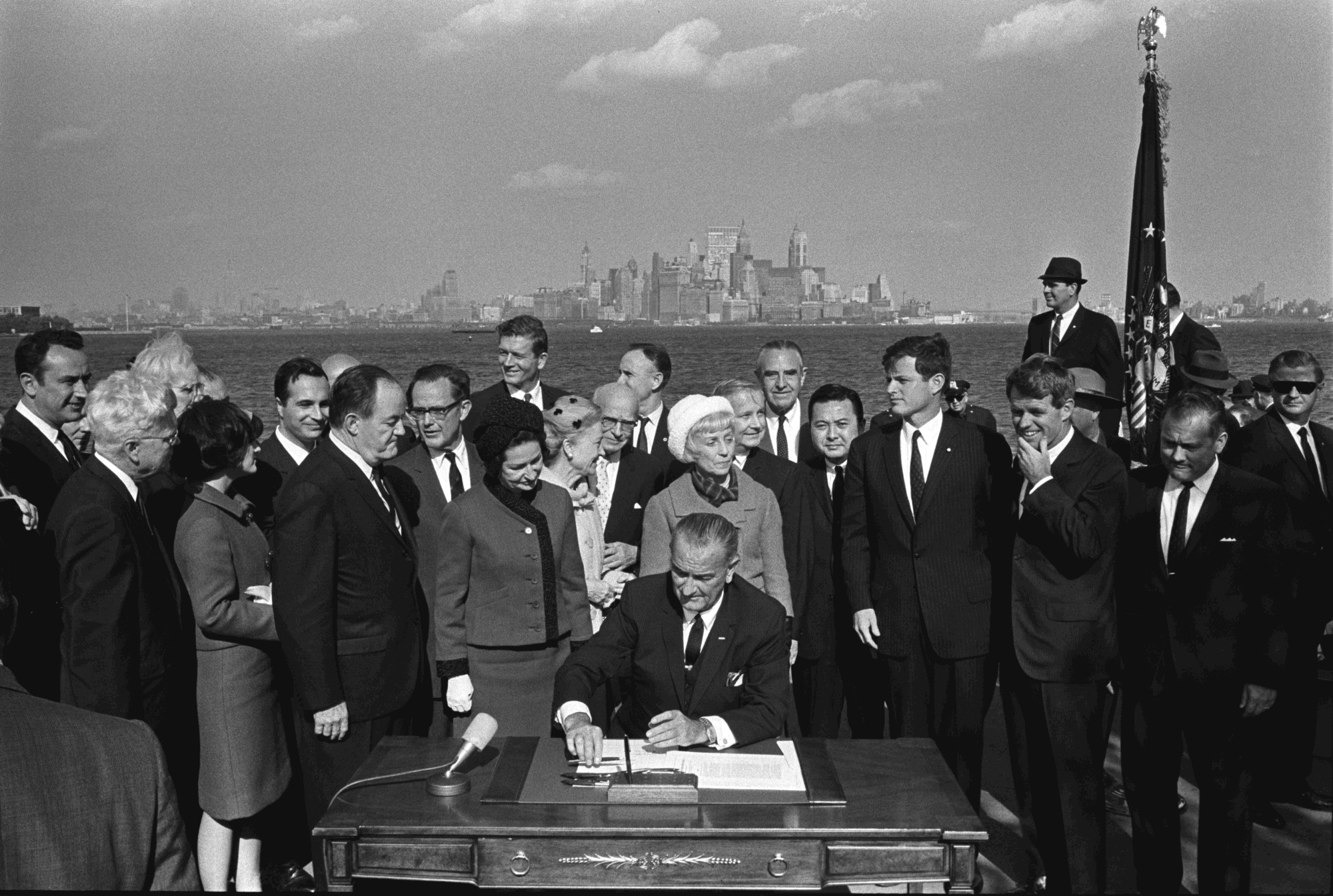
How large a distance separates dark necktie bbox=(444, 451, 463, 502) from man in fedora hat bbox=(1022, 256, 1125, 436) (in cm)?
351

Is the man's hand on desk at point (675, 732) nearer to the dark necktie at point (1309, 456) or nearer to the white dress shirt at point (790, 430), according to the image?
the white dress shirt at point (790, 430)

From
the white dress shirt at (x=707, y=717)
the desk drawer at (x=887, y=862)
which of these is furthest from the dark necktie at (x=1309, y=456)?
the desk drawer at (x=887, y=862)

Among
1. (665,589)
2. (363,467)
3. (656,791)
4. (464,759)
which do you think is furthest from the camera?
(363,467)

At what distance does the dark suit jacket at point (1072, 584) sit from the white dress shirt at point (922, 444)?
0.50m

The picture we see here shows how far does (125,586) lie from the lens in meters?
3.61

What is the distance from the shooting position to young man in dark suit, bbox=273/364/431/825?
378 centimetres

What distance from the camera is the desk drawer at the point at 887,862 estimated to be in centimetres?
282

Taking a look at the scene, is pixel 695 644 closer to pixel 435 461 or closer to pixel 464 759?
pixel 464 759

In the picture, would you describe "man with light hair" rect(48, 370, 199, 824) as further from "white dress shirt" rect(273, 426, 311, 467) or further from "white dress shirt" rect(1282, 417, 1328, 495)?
"white dress shirt" rect(1282, 417, 1328, 495)

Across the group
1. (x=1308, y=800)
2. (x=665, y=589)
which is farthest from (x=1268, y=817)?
(x=665, y=589)

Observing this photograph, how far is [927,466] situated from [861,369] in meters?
52.0

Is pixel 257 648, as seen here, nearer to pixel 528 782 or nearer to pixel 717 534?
pixel 528 782

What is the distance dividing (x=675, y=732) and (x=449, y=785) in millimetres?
633

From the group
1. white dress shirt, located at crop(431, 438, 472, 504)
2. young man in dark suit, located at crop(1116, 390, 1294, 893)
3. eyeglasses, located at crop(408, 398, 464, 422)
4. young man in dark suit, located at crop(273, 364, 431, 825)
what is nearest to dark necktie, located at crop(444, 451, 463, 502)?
white dress shirt, located at crop(431, 438, 472, 504)
